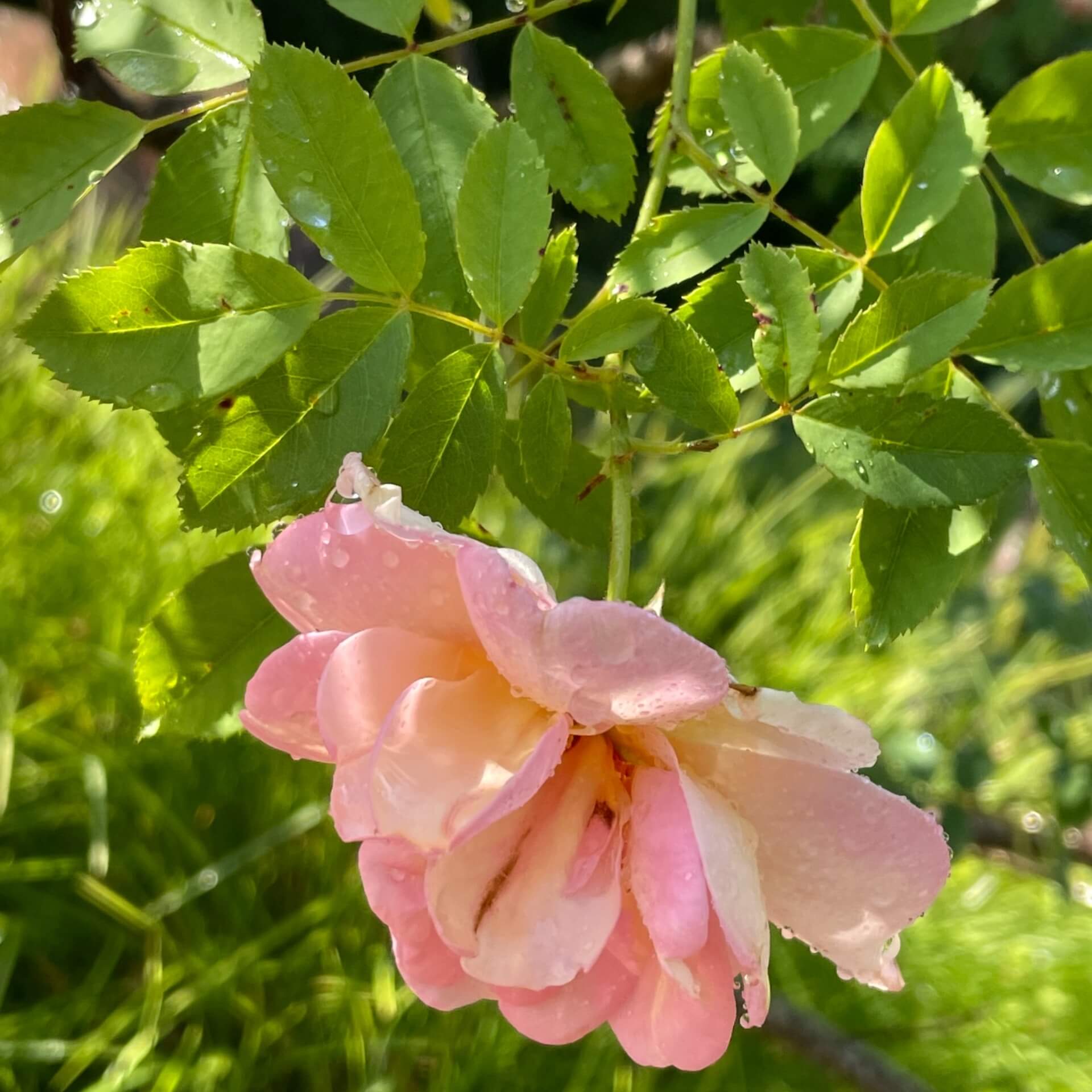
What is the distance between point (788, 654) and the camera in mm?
1466

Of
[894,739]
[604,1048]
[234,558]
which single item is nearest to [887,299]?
[234,558]

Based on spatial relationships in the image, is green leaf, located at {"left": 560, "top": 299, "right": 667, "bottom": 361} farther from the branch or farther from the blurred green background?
the branch

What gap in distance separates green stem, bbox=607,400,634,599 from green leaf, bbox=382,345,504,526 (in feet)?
0.12

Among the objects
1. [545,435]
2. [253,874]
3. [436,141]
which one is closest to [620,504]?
[545,435]

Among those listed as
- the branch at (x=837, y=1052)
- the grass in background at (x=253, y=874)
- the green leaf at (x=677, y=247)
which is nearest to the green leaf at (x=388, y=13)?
the green leaf at (x=677, y=247)

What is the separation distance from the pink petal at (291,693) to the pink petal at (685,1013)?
0.35 ft

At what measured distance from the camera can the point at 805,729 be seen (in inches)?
8.9

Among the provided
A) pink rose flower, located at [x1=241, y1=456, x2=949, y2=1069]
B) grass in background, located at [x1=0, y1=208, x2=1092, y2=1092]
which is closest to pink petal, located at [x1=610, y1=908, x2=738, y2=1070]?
pink rose flower, located at [x1=241, y1=456, x2=949, y2=1069]

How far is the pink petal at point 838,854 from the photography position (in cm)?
23

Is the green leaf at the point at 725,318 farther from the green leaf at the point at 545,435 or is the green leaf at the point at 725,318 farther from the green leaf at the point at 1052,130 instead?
the green leaf at the point at 1052,130

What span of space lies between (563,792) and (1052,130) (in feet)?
1.12

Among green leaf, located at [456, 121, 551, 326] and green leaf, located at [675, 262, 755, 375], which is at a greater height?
green leaf, located at [456, 121, 551, 326]

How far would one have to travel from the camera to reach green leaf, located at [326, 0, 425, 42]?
1.12 ft

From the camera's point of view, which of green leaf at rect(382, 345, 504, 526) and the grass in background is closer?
green leaf at rect(382, 345, 504, 526)
